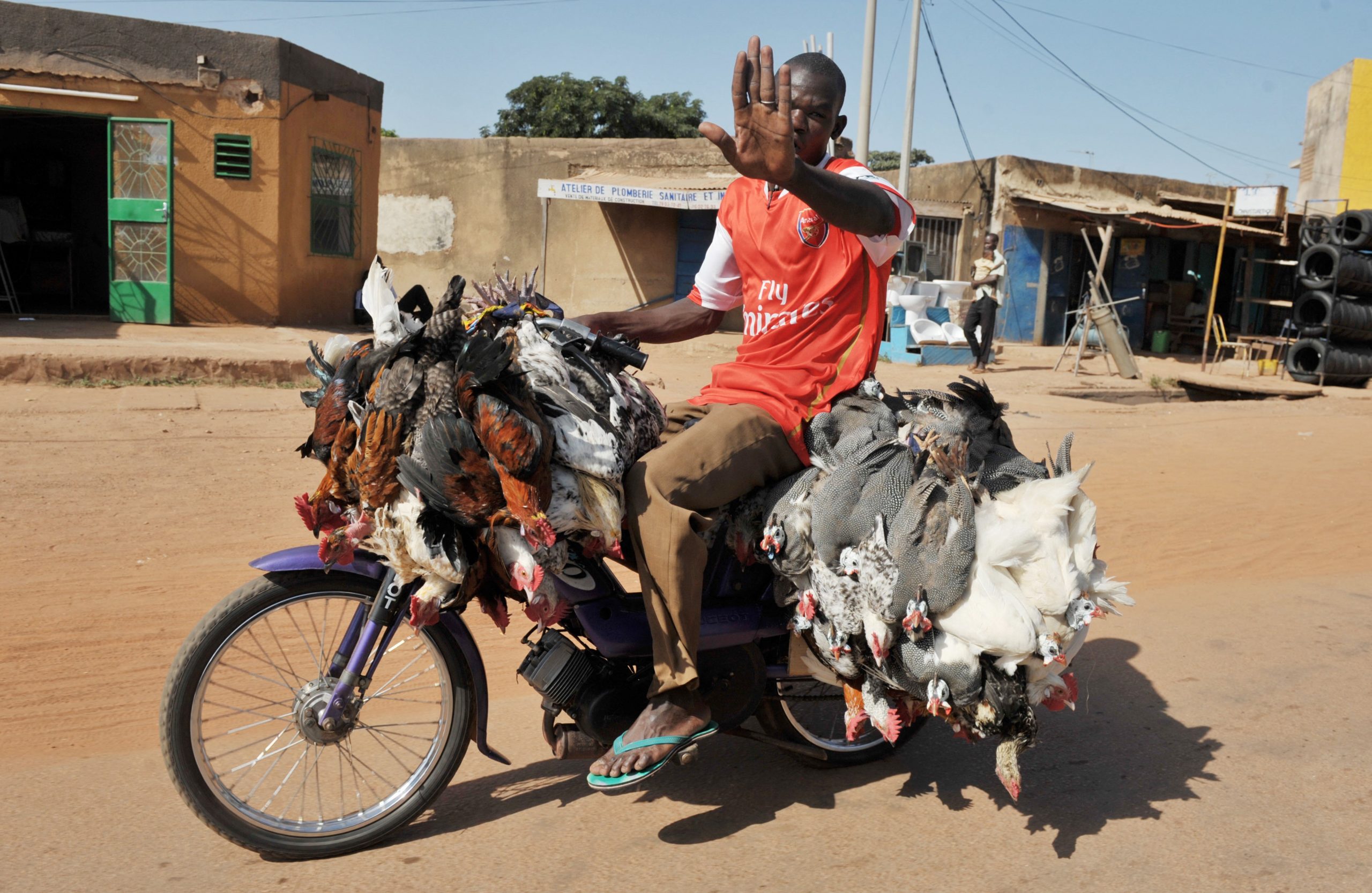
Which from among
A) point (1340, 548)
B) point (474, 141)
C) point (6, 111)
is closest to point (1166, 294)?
point (474, 141)

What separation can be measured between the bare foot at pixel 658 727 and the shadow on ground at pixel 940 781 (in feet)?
0.95

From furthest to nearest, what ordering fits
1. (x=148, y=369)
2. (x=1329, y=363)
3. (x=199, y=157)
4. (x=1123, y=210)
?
(x=1123, y=210) < (x=1329, y=363) < (x=199, y=157) < (x=148, y=369)

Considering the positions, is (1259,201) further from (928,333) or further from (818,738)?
(818,738)

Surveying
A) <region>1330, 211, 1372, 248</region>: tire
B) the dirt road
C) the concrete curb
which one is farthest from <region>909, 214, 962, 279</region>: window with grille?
the dirt road

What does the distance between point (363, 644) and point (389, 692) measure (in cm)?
75

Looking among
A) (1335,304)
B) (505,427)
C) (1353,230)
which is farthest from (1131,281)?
(505,427)

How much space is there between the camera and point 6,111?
12.3m

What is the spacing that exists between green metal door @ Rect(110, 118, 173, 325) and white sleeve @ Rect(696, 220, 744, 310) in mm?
11308

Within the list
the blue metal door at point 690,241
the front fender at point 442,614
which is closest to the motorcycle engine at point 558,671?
the front fender at point 442,614

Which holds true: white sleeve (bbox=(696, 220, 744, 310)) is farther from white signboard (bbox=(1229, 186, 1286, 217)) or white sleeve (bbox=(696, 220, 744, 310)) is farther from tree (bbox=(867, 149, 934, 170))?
tree (bbox=(867, 149, 934, 170))

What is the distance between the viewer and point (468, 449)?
2557 millimetres

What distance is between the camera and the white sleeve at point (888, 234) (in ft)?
9.59

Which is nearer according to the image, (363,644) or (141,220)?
(363,644)

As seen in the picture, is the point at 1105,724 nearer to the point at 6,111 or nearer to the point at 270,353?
the point at 270,353
